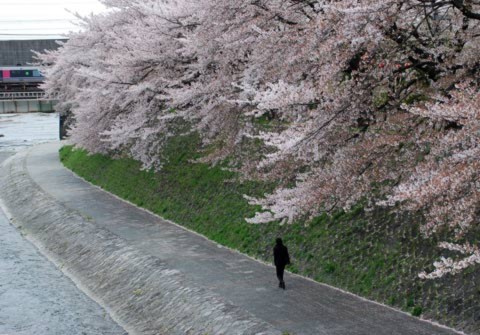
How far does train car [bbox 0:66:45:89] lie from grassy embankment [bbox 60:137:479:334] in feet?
224

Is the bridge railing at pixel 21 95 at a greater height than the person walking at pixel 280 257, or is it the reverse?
the person walking at pixel 280 257

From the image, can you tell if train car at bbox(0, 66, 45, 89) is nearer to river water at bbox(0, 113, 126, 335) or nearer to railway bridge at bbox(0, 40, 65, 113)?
railway bridge at bbox(0, 40, 65, 113)

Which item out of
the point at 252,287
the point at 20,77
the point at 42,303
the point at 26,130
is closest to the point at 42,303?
the point at 42,303

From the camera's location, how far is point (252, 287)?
1669cm

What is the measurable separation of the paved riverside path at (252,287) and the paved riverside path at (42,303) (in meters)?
2.29

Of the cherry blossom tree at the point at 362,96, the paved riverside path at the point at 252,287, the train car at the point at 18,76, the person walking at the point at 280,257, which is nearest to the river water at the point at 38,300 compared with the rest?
the paved riverside path at the point at 252,287

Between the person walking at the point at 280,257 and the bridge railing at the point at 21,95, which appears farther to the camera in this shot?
the bridge railing at the point at 21,95

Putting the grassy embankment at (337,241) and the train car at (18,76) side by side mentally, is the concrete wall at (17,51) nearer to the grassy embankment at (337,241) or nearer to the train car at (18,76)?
the train car at (18,76)

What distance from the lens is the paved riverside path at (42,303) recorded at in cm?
1745

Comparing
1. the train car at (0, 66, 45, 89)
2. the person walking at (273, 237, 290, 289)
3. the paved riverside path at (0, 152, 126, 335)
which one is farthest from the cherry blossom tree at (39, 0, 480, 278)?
the train car at (0, 66, 45, 89)

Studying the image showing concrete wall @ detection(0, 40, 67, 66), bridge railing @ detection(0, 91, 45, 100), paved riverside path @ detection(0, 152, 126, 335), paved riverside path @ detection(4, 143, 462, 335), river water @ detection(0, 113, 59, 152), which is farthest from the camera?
concrete wall @ detection(0, 40, 67, 66)

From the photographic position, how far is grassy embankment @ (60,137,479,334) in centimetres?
1413

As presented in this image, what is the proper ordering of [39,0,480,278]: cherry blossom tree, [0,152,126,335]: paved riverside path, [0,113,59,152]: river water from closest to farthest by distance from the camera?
1. [39,0,480,278]: cherry blossom tree
2. [0,152,126,335]: paved riverside path
3. [0,113,59,152]: river water

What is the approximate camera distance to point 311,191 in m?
13.3
